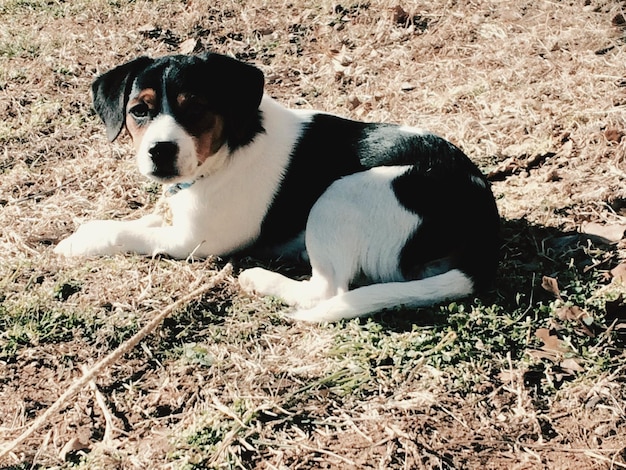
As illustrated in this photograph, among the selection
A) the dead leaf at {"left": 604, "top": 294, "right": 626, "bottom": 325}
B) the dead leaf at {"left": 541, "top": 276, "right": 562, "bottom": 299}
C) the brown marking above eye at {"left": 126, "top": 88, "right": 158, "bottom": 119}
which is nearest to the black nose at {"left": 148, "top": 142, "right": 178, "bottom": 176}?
the brown marking above eye at {"left": 126, "top": 88, "right": 158, "bottom": 119}

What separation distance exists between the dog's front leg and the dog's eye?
29.2 inches

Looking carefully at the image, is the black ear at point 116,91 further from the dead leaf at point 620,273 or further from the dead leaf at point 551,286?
the dead leaf at point 620,273

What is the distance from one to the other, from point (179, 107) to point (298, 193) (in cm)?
86

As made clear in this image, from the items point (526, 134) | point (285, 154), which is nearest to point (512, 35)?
point (526, 134)

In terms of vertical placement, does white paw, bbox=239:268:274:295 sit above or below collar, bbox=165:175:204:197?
below

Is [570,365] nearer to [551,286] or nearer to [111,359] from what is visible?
[551,286]

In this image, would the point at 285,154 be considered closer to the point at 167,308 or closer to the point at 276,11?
the point at 167,308

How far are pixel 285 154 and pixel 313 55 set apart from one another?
297cm

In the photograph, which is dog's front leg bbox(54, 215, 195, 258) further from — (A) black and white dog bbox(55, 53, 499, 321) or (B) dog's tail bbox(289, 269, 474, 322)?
(B) dog's tail bbox(289, 269, 474, 322)

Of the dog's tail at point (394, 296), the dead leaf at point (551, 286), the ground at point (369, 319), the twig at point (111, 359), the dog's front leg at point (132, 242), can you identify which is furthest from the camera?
the dog's front leg at point (132, 242)

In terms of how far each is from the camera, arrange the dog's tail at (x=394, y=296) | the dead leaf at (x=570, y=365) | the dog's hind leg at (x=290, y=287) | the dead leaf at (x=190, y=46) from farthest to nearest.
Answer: the dead leaf at (x=190, y=46) → the dog's hind leg at (x=290, y=287) → the dog's tail at (x=394, y=296) → the dead leaf at (x=570, y=365)

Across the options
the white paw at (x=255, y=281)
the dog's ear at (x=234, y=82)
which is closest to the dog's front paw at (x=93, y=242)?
the white paw at (x=255, y=281)

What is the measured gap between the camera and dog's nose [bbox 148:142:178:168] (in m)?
4.00

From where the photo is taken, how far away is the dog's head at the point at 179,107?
160 inches
